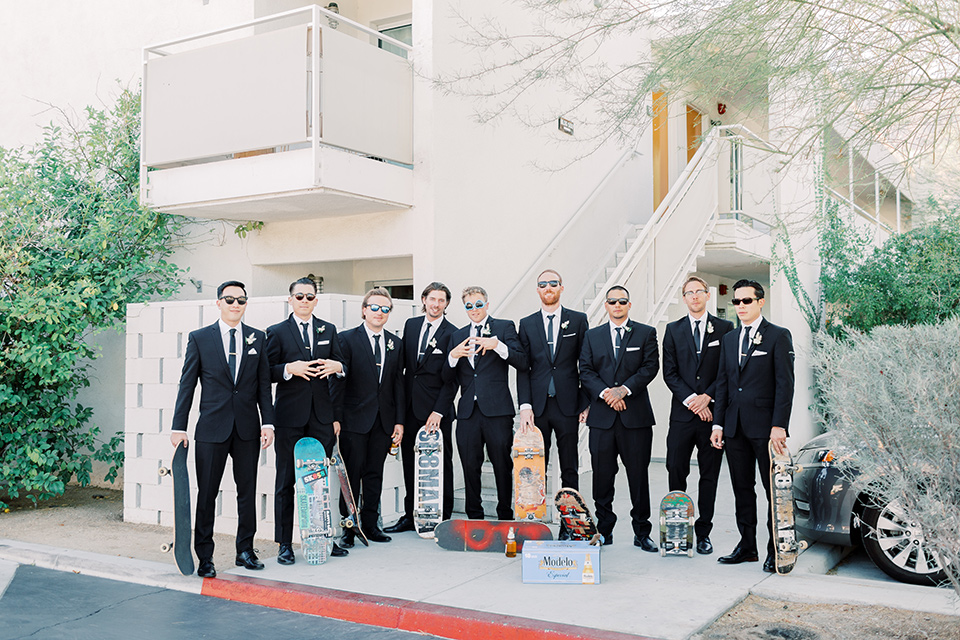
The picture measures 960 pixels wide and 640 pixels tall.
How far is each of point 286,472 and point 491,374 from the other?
1926 millimetres

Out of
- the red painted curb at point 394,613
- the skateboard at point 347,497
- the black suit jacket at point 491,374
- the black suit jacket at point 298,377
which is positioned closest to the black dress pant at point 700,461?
the black suit jacket at point 491,374

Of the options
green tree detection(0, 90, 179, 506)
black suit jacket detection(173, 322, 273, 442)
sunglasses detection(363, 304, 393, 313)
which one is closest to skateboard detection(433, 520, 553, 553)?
black suit jacket detection(173, 322, 273, 442)

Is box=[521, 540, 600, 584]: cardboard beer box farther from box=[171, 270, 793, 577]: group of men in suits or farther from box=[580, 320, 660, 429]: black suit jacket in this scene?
box=[580, 320, 660, 429]: black suit jacket

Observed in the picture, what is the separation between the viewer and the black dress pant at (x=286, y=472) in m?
6.77

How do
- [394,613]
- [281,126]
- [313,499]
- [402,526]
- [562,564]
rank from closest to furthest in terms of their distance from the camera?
[394,613]
[562,564]
[313,499]
[402,526]
[281,126]

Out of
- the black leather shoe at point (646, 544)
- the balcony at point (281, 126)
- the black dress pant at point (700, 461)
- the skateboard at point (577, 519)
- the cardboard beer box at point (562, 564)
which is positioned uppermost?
the balcony at point (281, 126)

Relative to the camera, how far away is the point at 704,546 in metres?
6.91

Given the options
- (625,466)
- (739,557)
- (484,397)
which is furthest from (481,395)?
(739,557)

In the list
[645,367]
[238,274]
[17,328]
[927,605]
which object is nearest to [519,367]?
[645,367]

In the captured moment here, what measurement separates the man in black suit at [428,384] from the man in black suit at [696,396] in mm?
2001

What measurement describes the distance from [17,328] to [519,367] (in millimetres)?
5713

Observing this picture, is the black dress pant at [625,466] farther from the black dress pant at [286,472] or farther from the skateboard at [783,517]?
the black dress pant at [286,472]

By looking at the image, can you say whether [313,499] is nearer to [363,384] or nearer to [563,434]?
[363,384]

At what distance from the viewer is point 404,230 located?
31.4 feet
